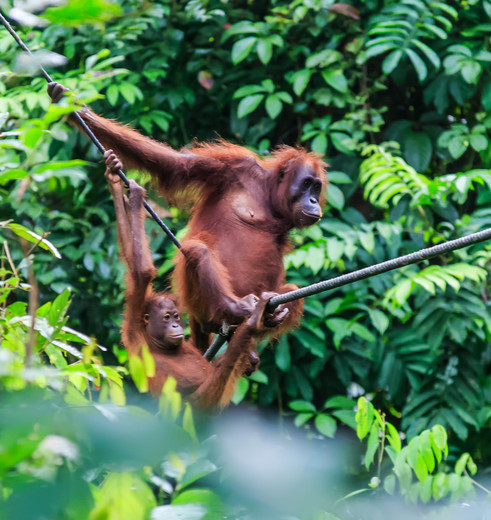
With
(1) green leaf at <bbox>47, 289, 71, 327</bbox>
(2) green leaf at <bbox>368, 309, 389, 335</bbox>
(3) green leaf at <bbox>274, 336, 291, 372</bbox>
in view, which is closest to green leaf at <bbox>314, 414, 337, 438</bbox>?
(3) green leaf at <bbox>274, 336, 291, 372</bbox>

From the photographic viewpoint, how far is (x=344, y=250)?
13.8ft

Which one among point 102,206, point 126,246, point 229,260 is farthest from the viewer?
point 102,206

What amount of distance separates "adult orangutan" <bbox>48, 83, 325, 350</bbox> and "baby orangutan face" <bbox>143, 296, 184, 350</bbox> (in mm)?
73

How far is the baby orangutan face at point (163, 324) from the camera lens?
3.19 metres

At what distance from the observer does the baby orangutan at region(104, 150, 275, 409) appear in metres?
2.89

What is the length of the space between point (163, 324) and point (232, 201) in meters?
0.60

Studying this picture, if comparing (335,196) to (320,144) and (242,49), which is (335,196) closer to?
(320,144)

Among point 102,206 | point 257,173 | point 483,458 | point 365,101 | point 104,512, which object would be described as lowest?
point 483,458

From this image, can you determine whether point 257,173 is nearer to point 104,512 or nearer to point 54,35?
point 54,35

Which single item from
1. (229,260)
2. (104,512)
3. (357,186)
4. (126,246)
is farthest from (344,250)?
(104,512)

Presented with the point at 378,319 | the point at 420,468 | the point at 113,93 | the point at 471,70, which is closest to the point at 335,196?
the point at 378,319

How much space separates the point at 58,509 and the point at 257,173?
2813 millimetres

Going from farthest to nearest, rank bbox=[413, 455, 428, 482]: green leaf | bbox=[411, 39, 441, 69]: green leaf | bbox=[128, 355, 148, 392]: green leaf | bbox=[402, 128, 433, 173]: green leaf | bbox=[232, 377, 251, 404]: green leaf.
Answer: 1. bbox=[402, 128, 433, 173]: green leaf
2. bbox=[411, 39, 441, 69]: green leaf
3. bbox=[232, 377, 251, 404]: green leaf
4. bbox=[413, 455, 428, 482]: green leaf
5. bbox=[128, 355, 148, 392]: green leaf

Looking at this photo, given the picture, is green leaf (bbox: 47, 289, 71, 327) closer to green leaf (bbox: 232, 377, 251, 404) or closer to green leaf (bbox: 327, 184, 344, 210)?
green leaf (bbox: 232, 377, 251, 404)
